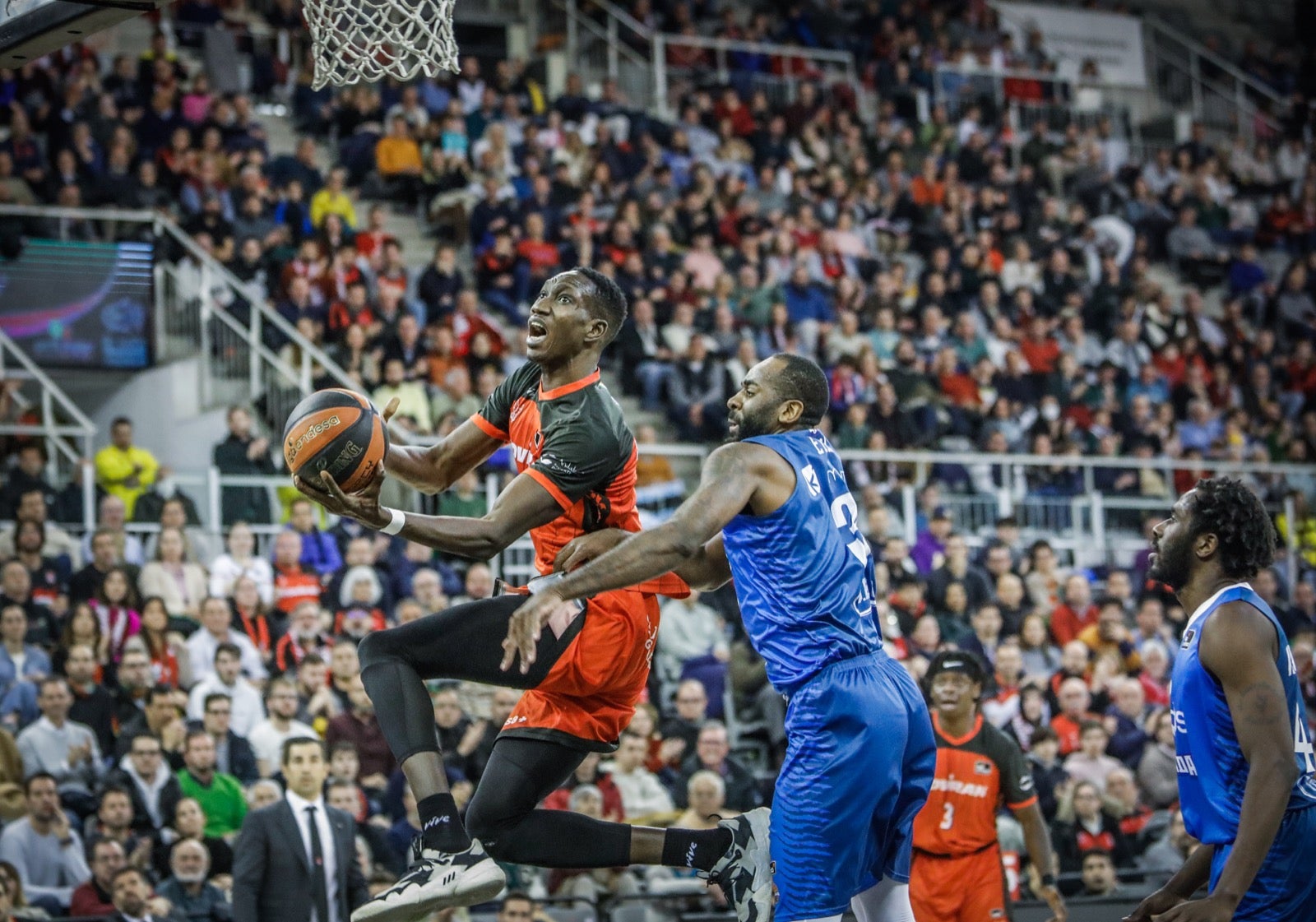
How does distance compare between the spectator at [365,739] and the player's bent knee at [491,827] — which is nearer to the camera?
the player's bent knee at [491,827]

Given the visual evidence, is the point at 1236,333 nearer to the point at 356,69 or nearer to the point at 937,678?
the point at 937,678

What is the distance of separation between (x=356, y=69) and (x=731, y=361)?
9.29 m

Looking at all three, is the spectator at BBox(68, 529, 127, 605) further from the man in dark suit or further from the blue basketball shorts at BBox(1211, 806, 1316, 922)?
the blue basketball shorts at BBox(1211, 806, 1316, 922)

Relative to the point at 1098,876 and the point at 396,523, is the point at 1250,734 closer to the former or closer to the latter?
the point at 396,523

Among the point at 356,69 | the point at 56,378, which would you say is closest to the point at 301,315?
the point at 56,378

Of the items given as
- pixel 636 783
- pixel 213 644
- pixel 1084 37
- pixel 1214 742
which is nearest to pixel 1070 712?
pixel 636 783

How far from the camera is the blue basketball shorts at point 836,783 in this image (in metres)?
5.45

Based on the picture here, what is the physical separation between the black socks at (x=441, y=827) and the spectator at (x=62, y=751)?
518 centimetres

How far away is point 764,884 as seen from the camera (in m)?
5.95

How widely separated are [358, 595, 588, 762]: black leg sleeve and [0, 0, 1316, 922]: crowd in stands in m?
1.51

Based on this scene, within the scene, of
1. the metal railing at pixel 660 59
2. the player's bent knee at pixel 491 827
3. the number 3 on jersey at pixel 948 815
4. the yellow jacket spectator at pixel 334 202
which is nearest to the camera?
the player's bent knee at pixel 491 827

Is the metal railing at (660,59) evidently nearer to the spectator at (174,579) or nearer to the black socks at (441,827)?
the spectator at (174,579)

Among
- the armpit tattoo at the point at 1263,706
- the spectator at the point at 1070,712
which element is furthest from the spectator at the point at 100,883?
the spectator at the point at 1070,712

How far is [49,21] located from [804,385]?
9.38ft
